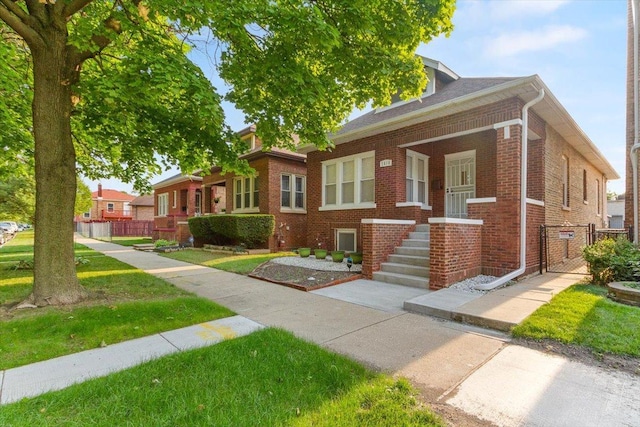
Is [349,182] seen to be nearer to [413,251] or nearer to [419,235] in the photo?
[419,235]

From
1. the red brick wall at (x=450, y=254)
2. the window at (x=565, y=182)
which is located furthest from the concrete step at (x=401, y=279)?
the window at (x=565, y=182)

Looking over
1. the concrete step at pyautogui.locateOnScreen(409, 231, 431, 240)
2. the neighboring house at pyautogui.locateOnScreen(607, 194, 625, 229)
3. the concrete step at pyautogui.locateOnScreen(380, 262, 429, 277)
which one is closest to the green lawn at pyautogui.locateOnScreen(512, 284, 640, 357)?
the concrete step at pyautogui.locateOnScreen(380, 262, 429, 277)

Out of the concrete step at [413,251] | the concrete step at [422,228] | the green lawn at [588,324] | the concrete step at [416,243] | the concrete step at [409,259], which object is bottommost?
the green lawn at [588,324]

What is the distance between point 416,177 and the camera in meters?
9.74

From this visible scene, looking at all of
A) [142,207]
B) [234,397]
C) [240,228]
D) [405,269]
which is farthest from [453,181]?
[142,207]

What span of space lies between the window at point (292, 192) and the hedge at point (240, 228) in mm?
1533

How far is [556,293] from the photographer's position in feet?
17.7

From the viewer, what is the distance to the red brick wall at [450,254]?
6148 millimetres

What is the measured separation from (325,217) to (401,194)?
321cm

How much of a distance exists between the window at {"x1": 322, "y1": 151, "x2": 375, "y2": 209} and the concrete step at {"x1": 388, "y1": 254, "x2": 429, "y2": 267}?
2511mm

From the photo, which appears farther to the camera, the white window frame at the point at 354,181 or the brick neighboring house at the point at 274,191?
the brick neighboring house at the point at 274,191

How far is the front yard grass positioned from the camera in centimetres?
352

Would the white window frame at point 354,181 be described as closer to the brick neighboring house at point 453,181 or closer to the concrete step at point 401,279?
the brick neighboring house at point 453,181

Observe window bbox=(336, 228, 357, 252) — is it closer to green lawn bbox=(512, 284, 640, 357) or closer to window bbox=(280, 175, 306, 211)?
window bbox=(280, 175, 306, 211)
